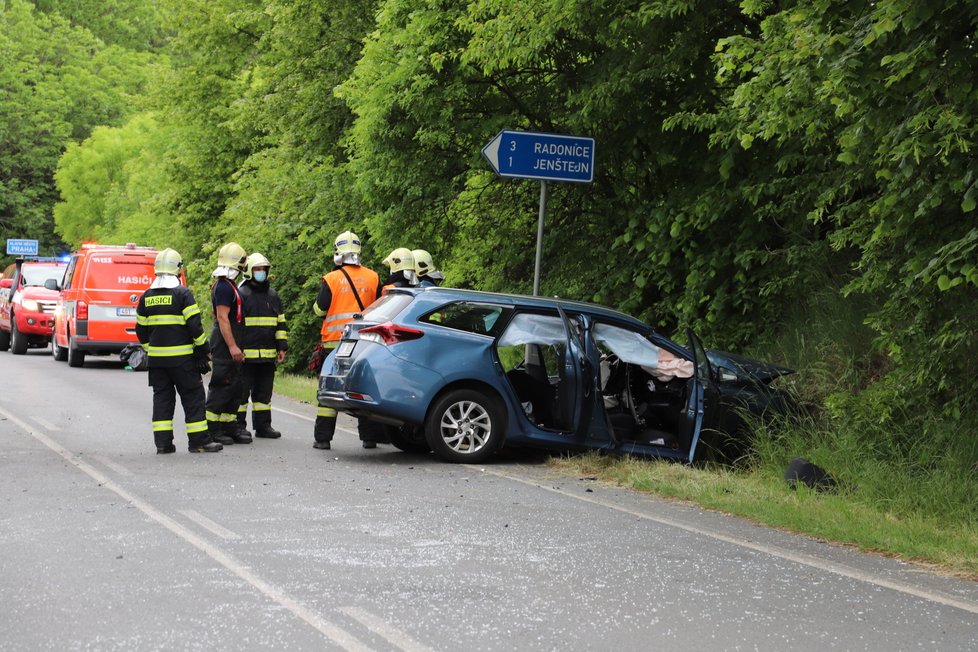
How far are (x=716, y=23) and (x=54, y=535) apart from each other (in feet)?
28.5

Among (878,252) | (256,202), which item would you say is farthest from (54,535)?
(256,202)

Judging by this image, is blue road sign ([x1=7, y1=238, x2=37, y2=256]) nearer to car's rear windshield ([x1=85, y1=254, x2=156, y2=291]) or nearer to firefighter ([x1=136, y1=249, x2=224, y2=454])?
car's rear windshield ([x1=85, y1=254, x2=156, y2=291])

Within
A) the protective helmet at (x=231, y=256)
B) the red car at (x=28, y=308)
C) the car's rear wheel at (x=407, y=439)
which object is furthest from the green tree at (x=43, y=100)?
the car's rear wheel at (x=407, y=439)

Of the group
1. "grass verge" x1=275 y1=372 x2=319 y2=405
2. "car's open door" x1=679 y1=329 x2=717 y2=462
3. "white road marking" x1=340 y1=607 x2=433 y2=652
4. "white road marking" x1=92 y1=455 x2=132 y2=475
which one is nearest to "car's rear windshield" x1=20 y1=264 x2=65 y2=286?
"grass verge" x1=275 y1=372 x2=319 y2=405

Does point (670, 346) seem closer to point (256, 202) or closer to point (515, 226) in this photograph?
point (515, 226)

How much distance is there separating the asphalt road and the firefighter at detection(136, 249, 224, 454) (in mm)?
765

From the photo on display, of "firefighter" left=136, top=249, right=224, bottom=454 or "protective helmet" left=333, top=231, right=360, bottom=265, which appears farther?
"protective helmet" left=333, top=231, right=360, bottom=265

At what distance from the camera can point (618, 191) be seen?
1602 cm

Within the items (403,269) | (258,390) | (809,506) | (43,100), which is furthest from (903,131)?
(43,100)

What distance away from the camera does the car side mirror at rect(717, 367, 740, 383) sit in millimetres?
11328

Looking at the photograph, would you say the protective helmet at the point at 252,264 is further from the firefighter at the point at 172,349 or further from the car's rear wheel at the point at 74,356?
the car's rear wheel at the point at 74,356

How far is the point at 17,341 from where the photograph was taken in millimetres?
28531

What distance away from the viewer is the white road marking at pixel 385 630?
5.43 m

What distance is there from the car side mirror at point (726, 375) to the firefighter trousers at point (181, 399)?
4.53 meters
